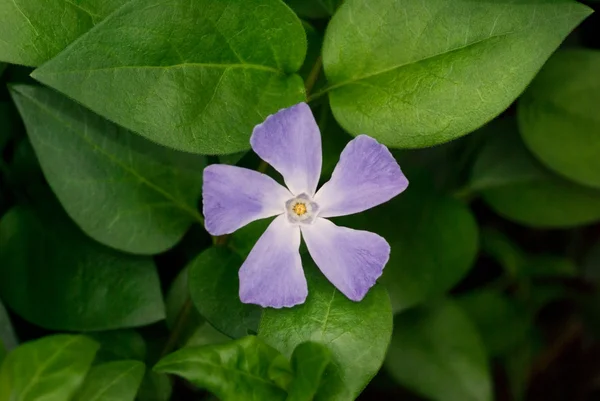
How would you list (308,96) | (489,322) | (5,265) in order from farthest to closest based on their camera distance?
(489,322)
(5,265)
(308,96)

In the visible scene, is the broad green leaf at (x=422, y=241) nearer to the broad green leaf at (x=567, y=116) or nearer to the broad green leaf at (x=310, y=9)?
the broad green leaf at (x=567, y=116)

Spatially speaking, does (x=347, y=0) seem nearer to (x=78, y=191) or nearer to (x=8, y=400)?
(x=78, y=191)

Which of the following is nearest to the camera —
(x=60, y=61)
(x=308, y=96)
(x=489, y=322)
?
(x=60, y=61)

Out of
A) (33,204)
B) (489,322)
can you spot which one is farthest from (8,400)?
(489,322)

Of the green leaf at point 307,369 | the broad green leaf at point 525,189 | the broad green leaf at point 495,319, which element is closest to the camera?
the green leaf at point 307,369

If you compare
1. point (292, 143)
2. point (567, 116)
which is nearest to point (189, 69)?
point (292, 143)

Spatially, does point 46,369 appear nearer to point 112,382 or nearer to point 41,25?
point 112,382

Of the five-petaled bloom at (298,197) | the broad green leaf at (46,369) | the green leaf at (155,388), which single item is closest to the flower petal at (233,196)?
the five-petaled bloom at (298,197)
